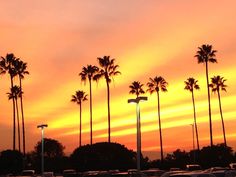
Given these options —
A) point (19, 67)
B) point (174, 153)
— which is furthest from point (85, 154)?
point (174, 153)

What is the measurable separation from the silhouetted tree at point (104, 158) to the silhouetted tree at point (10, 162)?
8.87 meters

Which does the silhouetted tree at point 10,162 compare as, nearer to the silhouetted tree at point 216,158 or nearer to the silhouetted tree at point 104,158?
the silhouetted tree at point 104,158

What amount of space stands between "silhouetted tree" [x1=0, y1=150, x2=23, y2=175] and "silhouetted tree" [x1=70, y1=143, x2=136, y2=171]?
8.87 metres

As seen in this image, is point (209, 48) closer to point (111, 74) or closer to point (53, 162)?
point (111, 74)

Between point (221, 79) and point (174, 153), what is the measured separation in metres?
44.7

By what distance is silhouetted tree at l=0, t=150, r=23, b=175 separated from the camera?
7881 centimetres

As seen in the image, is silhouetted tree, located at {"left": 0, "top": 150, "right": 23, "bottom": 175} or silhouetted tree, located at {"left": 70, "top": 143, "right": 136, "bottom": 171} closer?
silhouetted tree, located at {"left": 0, "top": 150, "right": 23, "bottom": 175}

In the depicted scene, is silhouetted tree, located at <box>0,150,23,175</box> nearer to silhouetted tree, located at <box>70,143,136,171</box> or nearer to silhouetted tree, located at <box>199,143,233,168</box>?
silhouetted tree, located at <box>70,143,136,171</box>

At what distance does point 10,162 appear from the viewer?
80.2 m

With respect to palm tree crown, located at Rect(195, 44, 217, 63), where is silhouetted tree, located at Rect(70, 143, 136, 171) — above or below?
below

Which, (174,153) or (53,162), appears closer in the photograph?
(53,162)

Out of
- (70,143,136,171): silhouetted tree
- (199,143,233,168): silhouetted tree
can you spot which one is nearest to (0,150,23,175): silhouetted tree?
(70,143,136,171): silhouetted tree

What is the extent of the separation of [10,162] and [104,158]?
46.0 ft

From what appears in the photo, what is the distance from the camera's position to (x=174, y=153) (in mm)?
141625
